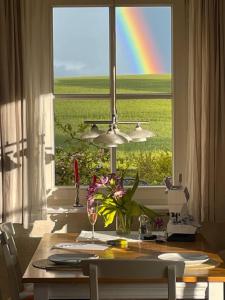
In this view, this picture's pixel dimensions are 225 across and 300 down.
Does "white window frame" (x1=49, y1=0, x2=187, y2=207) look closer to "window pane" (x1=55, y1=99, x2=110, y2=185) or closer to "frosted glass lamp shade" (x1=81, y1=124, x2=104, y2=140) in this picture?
"window pane" (x1=55, y1=99, x2=110, y2=185)

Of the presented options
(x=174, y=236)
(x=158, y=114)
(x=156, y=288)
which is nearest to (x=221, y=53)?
(x=158, y=114)

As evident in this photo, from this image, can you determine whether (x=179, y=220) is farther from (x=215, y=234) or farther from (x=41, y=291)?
(x=41, y=291)

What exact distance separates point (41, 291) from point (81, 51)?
249 centimetres

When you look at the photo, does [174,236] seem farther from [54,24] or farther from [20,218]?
[54,24]

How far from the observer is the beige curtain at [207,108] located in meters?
4.88

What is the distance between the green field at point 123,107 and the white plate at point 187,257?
5.63 ft

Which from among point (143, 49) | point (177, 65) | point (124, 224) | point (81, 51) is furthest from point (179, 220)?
point (81, 51)

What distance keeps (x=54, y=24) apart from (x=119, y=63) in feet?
1.87

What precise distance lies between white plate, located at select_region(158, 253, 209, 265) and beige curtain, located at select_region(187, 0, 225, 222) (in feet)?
4.36

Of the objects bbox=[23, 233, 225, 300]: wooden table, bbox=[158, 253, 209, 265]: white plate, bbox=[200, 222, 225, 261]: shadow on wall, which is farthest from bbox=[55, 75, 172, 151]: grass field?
bbox=[23, 233, 225, 300]: wooden table

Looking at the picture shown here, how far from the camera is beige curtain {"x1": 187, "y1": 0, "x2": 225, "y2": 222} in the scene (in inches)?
192

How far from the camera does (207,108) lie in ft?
16.0

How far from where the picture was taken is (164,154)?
5.26 metres

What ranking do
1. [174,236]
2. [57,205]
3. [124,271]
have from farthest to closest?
[57,205], [174,236], [124,271]
